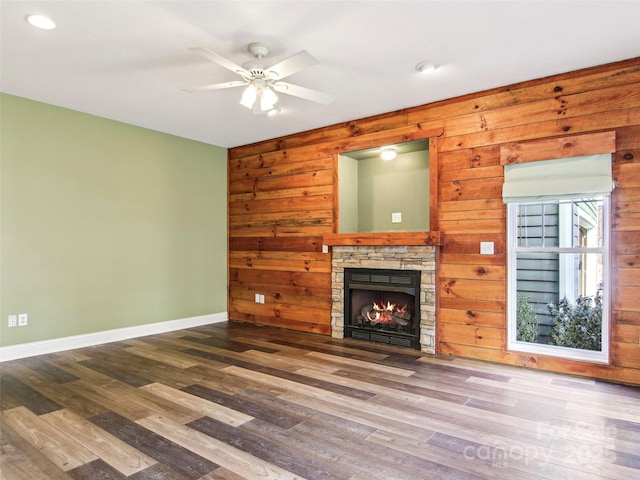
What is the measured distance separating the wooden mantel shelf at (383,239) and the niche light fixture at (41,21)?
331 centimetres

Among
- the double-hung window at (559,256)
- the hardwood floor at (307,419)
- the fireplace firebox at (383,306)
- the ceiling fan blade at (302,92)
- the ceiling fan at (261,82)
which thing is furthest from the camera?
the fireplace firebox at (383,306)

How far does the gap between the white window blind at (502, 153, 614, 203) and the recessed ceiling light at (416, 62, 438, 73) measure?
117 centimetres

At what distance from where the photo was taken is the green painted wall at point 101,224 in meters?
4.04

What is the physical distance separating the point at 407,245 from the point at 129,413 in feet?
9.89

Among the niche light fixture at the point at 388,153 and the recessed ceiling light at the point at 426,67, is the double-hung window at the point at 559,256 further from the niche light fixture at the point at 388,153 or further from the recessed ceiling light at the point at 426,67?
the niche light fixture at the point at 388,153

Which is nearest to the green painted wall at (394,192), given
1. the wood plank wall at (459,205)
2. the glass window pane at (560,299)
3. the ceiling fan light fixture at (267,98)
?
the wood plank wall at (459,205)

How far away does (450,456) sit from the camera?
6.95ft

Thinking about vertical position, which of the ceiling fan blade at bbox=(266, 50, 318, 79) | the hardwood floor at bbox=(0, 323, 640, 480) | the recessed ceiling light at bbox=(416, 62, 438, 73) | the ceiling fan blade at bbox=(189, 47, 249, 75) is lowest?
the hardwood floor at bbox=(0, 323, 640, 480)

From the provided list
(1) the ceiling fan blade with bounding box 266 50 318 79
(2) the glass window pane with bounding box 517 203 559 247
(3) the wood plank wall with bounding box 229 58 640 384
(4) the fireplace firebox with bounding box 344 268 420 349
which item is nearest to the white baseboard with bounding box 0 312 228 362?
(3) the wood plank wall with bounding box 229 58 640 384

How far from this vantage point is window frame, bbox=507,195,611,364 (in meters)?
3.30

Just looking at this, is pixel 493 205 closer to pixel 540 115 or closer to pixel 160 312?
pixel 540 115

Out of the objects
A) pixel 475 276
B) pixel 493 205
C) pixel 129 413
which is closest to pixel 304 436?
pixel 129 413

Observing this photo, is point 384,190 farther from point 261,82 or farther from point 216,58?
point 216,58

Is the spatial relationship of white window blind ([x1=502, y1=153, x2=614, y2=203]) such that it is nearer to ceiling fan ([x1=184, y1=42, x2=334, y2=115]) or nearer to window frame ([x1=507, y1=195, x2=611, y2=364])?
window frame ([x1=507, y1=195, x2=611, y2=364])
